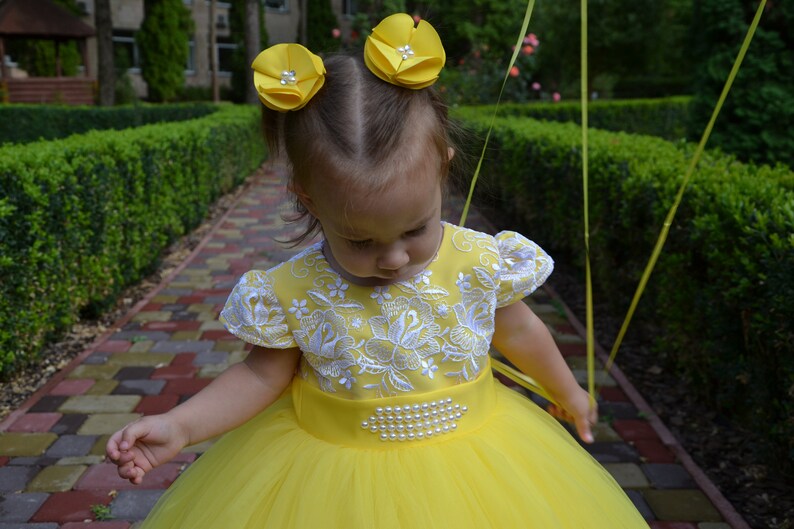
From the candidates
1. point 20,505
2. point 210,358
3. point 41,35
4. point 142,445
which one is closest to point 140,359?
point 210,358

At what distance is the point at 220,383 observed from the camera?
177 centimetres

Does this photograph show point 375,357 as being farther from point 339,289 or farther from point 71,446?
point 71,446

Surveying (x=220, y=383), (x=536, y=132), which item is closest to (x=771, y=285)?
(x=220, y=383)

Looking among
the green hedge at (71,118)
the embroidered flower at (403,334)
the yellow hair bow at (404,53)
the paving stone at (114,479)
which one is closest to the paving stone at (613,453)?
the paving stone at (114,479)

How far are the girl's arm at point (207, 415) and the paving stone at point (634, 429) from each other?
240cm

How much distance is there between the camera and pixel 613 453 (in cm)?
355

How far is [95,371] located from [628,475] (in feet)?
9.83

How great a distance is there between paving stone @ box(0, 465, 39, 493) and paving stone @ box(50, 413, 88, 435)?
1.22 ft

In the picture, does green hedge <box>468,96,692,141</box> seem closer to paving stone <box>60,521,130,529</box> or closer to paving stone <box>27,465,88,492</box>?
paving stone <box>27,465,88,492</box>

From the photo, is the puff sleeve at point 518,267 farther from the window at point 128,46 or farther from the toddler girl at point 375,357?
the window at point 128,46

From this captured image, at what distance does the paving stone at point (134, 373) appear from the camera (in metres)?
4.46

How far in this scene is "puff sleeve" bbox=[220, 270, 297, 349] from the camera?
173cm

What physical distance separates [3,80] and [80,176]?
2121cm

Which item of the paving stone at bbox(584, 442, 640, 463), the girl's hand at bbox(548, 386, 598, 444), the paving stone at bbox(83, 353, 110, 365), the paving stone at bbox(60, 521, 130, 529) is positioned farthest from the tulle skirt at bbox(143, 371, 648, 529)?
the paving stone at bbox(83, 353, 110, 365)
